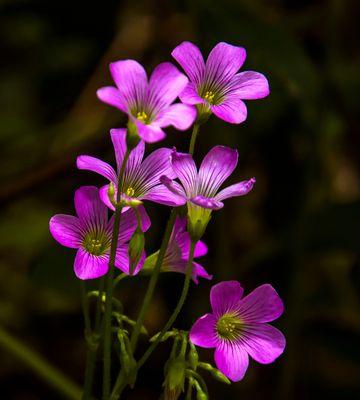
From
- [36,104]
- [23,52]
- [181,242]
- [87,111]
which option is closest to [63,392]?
[181,242]

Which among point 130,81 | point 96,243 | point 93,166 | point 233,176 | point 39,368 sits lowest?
point 39,368

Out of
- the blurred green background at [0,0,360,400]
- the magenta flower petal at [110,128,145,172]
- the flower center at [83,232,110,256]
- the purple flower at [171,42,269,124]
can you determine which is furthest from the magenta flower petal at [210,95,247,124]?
the blurred green background at [0,0,360,400]

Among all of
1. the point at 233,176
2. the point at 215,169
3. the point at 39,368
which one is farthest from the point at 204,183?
the point at 233,176

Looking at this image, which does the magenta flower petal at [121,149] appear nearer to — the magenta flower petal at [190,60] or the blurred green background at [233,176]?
the magenta flower petal at [190,60]

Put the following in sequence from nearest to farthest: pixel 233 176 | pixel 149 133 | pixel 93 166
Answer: pixel 149 133, pixel 93 166, pixel 233 176

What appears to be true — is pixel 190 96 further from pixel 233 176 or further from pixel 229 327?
pixel 233 176

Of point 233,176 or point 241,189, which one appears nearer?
point 241,189
